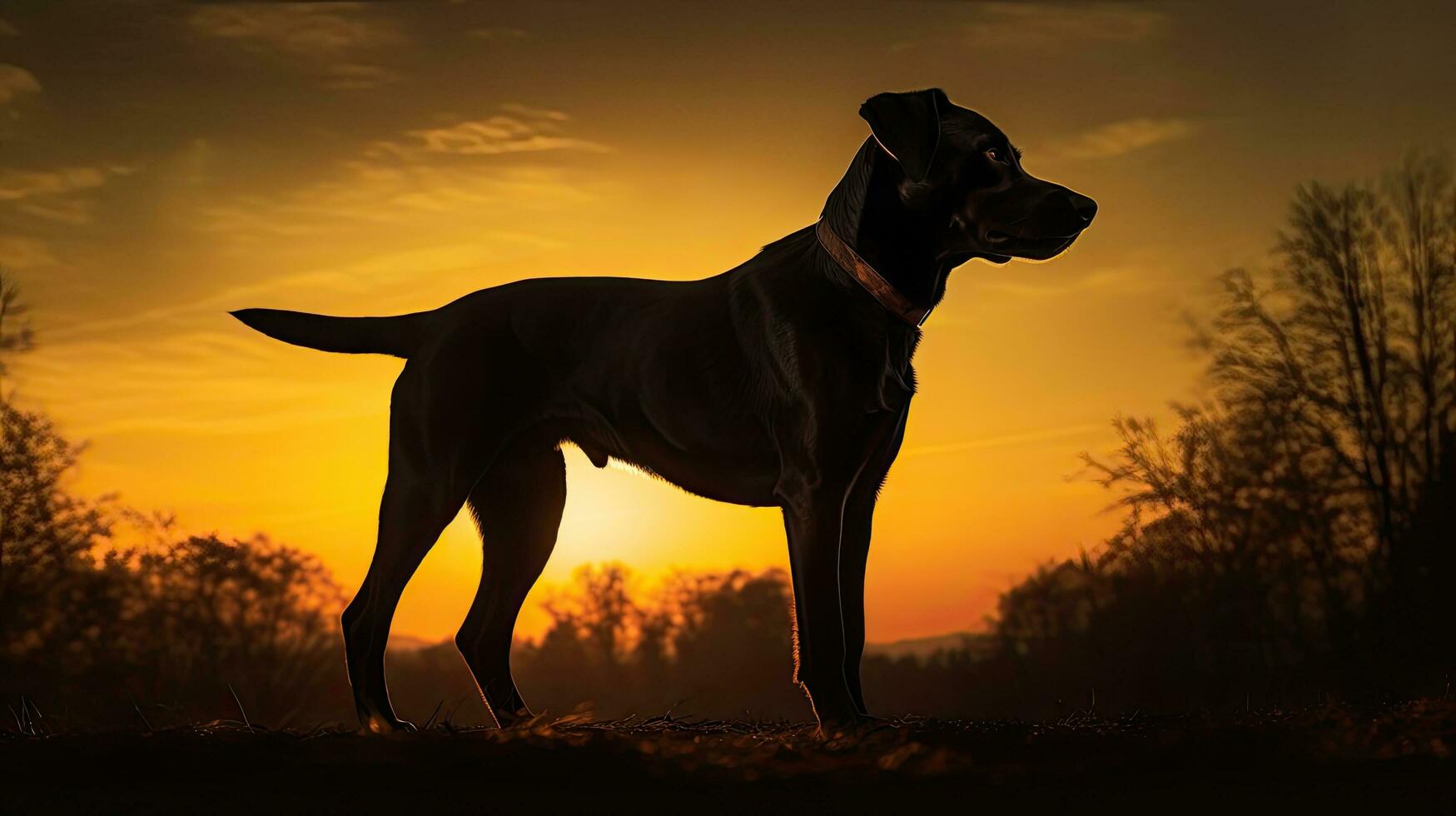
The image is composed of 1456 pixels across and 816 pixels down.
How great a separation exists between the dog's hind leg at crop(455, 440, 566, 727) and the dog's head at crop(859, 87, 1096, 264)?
2.39 metres

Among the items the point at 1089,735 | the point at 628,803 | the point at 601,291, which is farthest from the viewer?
the point at 601,291

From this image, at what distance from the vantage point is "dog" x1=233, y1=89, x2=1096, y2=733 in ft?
18.5

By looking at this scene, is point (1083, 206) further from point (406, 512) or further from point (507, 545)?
point (406, 512)

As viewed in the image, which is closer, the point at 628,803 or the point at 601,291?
the point at 628,803

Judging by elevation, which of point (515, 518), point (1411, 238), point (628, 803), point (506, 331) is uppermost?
point (1411, 238)

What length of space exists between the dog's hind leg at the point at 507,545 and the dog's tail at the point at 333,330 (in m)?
0.89

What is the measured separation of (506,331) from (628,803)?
2965 millimetres

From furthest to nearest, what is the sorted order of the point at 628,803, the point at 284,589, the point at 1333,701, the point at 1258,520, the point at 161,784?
the point at 284,589 < the point at 1258,520 < the point at 1333,701 < the point at 161,784 < the point at 628,803

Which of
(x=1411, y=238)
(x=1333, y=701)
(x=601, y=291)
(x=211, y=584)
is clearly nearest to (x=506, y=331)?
(x=601, y=291)

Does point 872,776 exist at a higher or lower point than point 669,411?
lower

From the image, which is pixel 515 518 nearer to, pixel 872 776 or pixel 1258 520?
pixel 872 776

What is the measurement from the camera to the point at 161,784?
4.58 metres

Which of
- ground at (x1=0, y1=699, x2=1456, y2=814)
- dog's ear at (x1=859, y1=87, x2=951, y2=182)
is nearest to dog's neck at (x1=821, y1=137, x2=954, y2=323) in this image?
dog's ear at (x1=859, y1=87, x2=951, y2=182)

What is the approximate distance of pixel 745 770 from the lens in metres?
4.48
